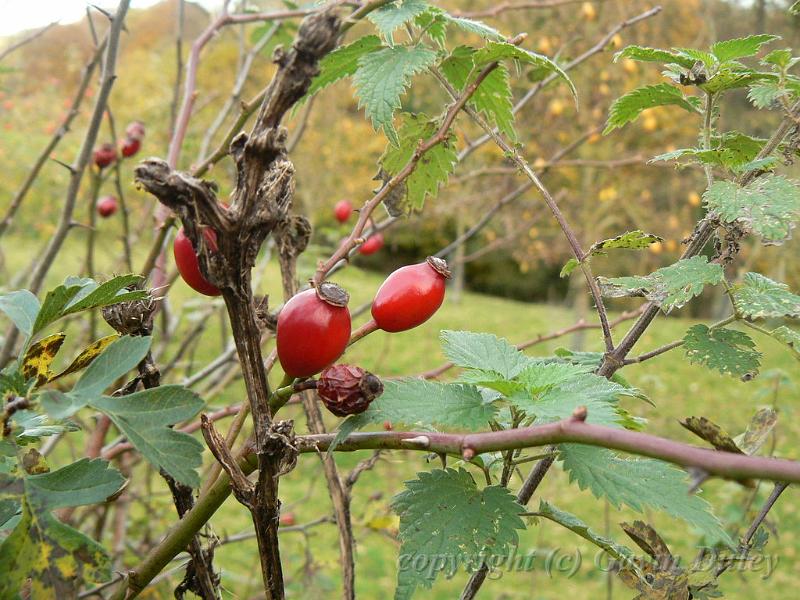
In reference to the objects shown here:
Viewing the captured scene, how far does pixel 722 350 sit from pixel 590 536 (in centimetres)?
29

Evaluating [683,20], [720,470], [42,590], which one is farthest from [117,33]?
[683,20]

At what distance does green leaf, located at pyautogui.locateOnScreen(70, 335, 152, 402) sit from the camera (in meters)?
0.49

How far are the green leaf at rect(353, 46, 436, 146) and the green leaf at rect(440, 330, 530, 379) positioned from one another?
9.6 inches

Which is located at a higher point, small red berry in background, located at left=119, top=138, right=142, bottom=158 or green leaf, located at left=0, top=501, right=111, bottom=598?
small red berry in background, located at left=119, top=138, right=142, bottom=158

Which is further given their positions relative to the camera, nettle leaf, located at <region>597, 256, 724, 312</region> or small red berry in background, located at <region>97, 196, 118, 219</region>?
small red berry in background, located at <region>97, 196, 118, 219</region>

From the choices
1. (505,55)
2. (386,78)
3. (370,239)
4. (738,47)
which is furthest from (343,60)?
(370,239)

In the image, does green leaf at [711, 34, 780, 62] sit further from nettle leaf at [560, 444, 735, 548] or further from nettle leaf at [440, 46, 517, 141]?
nettle leaf at [560, 444, 735, 548]

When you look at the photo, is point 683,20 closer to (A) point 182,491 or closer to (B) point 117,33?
(B) point 117,33

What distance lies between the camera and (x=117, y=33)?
124 cm

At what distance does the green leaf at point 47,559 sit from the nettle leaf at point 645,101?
2.36 ft

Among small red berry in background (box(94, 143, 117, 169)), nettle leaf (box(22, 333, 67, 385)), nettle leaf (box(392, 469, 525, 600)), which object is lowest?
nettle leaf (box(392, 469, 525, 600))

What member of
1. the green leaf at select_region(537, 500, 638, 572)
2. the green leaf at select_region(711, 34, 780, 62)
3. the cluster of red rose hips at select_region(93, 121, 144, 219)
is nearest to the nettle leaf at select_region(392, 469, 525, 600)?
the green leaf at select_region(537, 500, 638, 572)

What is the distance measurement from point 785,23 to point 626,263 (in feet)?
13.2

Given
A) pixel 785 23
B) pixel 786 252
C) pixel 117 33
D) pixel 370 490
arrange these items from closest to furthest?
pixel 117 33
pixel 370 490
pixel 786 252
pixel 785 23
